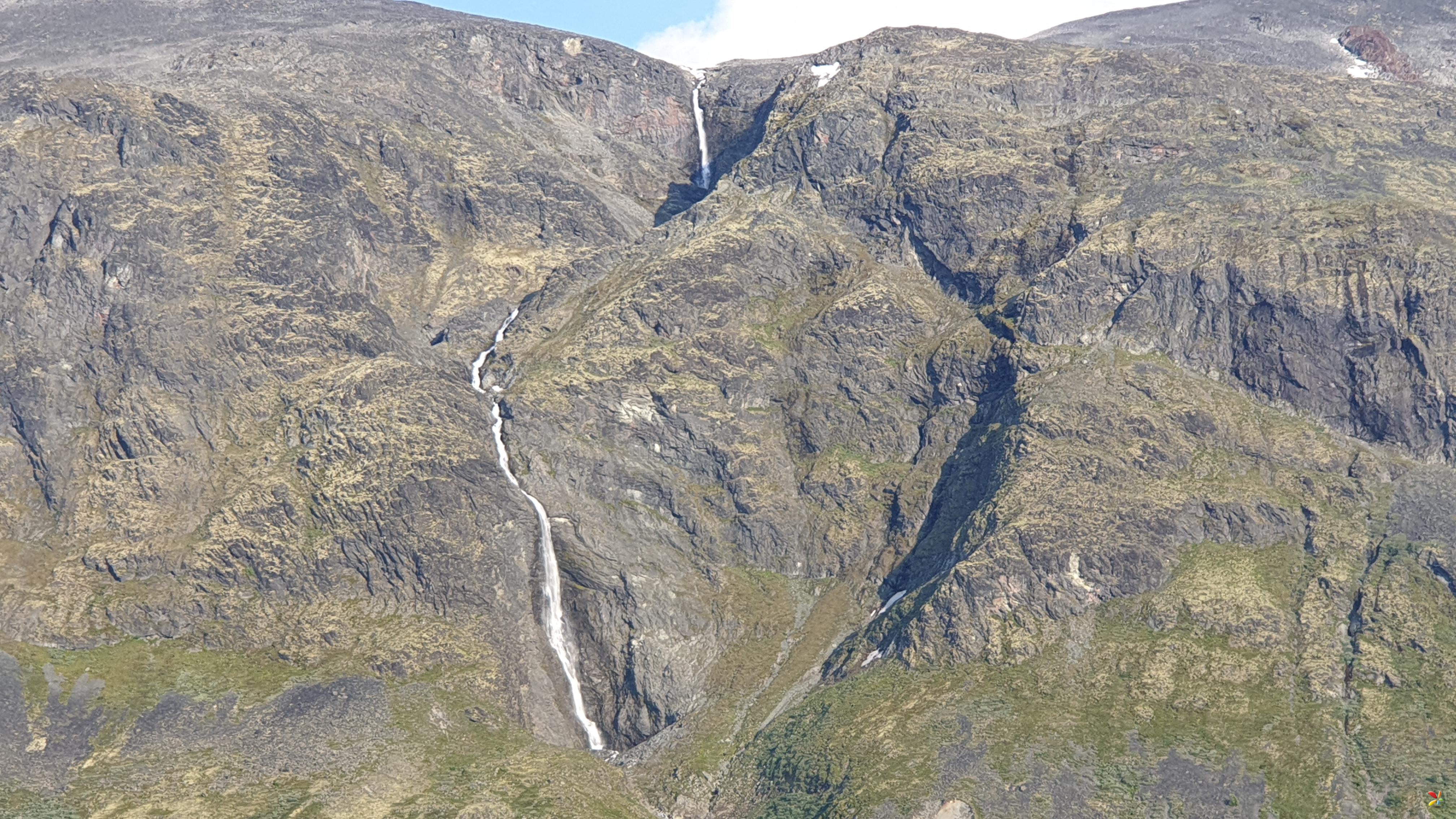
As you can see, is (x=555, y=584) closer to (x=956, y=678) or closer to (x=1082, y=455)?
(x=956, y=678)

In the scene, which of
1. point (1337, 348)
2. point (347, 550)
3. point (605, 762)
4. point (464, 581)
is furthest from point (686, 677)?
point (1337, 348)

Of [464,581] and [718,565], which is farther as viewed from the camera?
[718,565]

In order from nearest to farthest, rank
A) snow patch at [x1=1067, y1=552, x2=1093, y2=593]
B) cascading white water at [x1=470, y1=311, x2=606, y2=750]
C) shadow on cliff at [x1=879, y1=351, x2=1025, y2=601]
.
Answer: snow patch at [x1=1067, y1=552, x2=1093, y2=593] < cascading white water at [x1=470, y1=311, x2=606, y2=750] < shadow on cliff at [x1=879, y1=351, x2=1025, y2=601]

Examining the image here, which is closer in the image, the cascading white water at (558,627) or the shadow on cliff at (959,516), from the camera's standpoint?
the cascading white water at (558,627)

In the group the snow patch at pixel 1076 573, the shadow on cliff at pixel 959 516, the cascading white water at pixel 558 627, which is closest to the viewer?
the snow patch at pixel 1076 573

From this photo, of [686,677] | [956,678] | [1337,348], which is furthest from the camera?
[1337,348]

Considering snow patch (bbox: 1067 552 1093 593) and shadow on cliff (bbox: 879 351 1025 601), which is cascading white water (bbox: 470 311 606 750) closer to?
shadow on cliff (bbox: 879 351 1025 601)

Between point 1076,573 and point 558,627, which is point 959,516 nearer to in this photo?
point 1076,573

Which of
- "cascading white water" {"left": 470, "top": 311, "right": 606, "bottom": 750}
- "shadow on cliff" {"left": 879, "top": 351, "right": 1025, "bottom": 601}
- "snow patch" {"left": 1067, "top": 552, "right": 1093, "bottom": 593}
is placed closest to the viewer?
"snow patch" {"left": 1067, "top": 552, "right": 1093, "bottom": 593}

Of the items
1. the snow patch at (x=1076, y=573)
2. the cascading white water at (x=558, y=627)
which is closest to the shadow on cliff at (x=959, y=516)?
the snow patch at (x=1076, y=573)

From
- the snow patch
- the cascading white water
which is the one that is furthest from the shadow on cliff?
the cascading white water

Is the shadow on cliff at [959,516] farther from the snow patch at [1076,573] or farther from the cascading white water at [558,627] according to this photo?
the cascading white water at [558,627]
